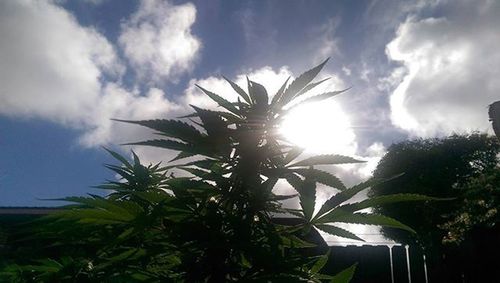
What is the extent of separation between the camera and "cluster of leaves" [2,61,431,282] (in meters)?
0.97

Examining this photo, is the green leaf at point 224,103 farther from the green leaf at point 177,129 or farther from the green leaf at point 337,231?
the green leaf at point 337,231

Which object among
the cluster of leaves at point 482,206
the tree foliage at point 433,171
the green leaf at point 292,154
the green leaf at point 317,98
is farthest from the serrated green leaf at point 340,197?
the tree foliage at point 433,171

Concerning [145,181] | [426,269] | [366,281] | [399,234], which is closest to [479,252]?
[426,269]

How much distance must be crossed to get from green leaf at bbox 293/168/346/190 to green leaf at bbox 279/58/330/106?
0.23 meters

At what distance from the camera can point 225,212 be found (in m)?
1.11

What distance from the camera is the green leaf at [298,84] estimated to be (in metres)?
1.16

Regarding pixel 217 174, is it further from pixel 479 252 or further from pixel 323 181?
pixel 479 252

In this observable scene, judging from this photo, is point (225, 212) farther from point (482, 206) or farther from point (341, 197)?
point (482, 206)

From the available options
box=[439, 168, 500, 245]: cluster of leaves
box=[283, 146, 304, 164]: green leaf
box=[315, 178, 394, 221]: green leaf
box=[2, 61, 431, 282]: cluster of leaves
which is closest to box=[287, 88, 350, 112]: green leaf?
box=[2, 61, 431, 282]: cluster of leaves

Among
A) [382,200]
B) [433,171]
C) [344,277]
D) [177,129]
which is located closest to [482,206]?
[433,171]

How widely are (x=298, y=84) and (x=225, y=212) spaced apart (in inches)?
17.4

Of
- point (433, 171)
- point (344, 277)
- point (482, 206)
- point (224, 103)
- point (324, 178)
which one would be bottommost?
point (344, 277)

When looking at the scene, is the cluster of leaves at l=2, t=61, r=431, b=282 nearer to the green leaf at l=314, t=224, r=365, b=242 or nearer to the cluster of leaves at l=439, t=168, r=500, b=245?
the green leaf at l=314, t=224, r=365, b=242

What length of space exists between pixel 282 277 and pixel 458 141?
119 feet
